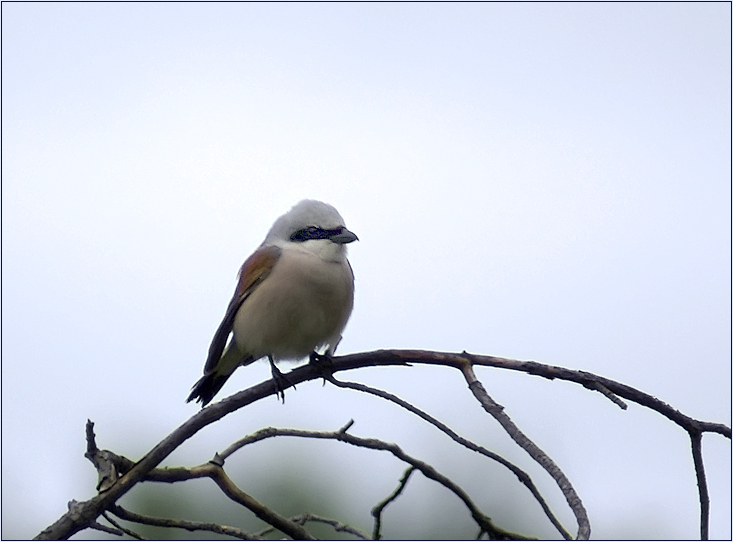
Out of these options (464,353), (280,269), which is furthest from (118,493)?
(280,269)

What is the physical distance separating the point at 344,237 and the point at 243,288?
528 millimetres

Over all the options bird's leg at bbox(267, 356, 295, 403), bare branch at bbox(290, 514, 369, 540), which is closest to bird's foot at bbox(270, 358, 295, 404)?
bird's leg at bbox(267, 356, 295, 403)

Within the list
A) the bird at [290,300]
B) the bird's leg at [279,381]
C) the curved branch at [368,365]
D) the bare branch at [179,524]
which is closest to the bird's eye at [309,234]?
the bird at [290,300]

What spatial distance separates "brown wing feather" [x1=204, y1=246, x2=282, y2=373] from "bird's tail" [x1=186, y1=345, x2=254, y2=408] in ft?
0.16

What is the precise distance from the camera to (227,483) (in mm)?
2312

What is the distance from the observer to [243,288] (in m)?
3.83

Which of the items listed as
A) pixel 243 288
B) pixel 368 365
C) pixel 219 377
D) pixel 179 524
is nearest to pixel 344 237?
pixel 243 288

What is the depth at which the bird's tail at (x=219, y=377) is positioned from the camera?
3779 mm

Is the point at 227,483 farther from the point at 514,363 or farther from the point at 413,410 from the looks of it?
the point at 514,363

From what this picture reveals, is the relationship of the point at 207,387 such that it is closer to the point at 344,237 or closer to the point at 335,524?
the point at 344,237

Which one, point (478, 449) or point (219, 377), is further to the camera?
point (219, 377)

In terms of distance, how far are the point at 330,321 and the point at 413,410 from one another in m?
1.37

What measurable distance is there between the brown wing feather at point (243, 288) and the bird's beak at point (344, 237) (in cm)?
32

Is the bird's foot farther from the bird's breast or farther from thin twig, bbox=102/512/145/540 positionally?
thin twig, bbox=102/512/145/540
